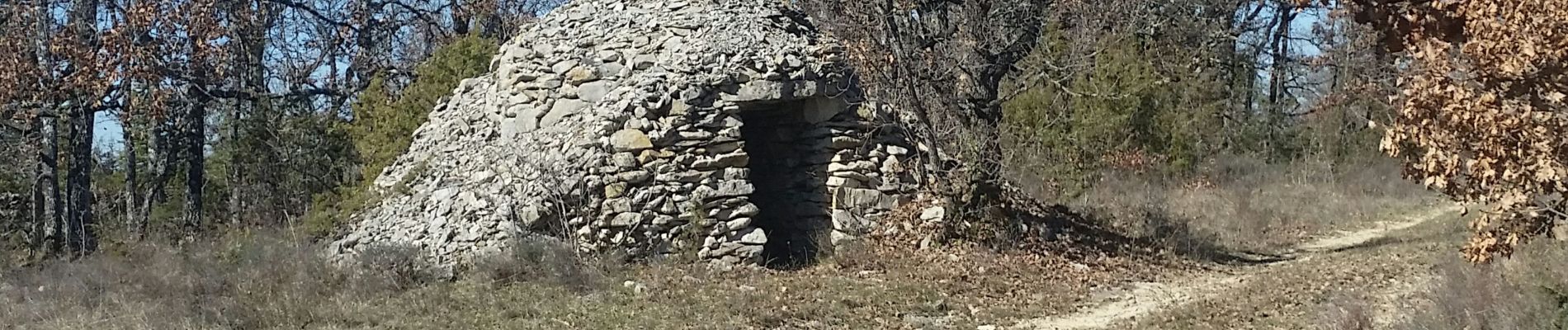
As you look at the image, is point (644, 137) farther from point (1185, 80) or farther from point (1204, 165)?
point (1204, 165)

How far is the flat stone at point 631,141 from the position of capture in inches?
404

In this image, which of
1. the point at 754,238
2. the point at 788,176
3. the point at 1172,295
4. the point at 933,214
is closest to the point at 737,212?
the point at 754,238

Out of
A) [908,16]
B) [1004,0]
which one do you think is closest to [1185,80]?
[1004,0]

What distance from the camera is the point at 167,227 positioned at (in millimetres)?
15555

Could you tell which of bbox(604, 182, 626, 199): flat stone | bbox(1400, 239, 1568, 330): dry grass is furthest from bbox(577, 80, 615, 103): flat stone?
bbox(1400, 239, 1568, 330): dry grass

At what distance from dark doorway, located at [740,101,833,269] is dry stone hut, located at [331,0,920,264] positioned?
16mm

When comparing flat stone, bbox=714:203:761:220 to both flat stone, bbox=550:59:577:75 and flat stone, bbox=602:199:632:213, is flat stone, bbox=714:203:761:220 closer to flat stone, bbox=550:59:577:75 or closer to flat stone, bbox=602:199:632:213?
flat stone, bbox=602:199:632:213

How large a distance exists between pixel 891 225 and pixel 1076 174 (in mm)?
7059

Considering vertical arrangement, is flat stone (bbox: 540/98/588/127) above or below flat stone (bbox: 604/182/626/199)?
above

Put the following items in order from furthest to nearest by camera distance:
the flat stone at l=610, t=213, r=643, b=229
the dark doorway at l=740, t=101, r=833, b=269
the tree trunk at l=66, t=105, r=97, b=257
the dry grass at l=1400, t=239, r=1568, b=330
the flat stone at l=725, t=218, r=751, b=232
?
the tree trunk at l=66, t=105, r=97, b=257, the dark doorway at l=740, t=101, r=833, b=269, the flat stone at l=725, t=218, r=751, b=232, the flat stone at l=610, t=213, r=643, b=229, the dry grass at l=1400, t=239, r=1568, b=330

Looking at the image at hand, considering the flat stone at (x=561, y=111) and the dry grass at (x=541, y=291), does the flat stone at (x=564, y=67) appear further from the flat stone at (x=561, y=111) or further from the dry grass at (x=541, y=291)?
the dry grass at (x=541, y=291)

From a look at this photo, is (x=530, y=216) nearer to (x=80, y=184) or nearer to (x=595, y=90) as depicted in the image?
(x=595, y=90)

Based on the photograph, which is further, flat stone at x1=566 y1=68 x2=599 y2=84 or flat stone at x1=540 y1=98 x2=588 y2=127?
flat stone at x1=566 y1=68 x2=599 y2=84

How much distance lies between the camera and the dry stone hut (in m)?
10.2
